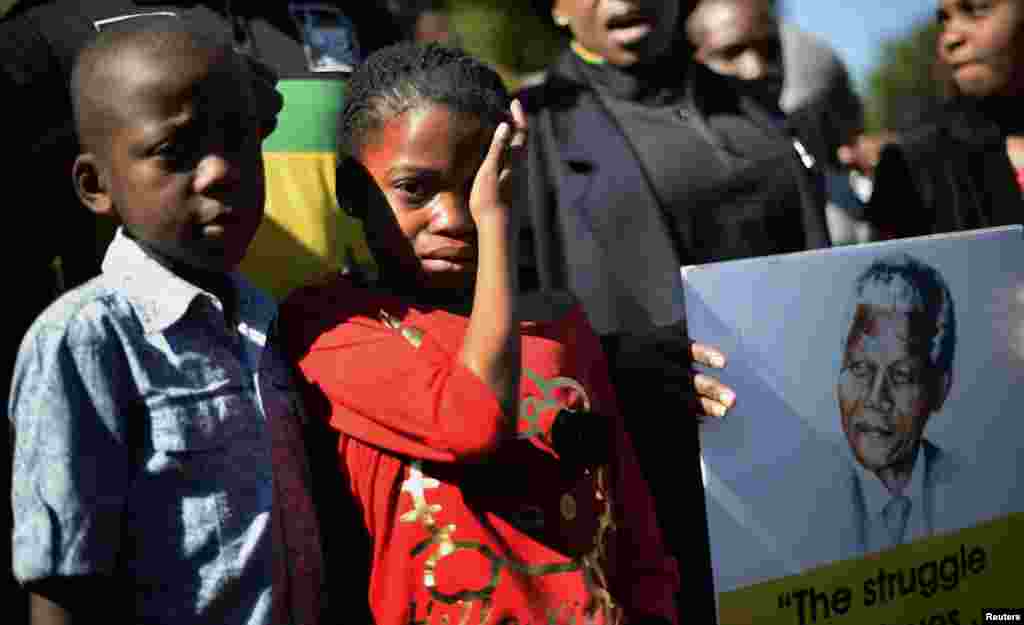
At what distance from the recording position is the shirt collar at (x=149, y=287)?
73.6 inches

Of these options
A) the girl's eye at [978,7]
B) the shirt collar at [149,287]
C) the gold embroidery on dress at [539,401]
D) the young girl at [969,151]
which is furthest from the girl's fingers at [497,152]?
the girl's eye at [978,7]

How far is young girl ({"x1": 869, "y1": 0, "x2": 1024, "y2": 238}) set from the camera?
362 cm

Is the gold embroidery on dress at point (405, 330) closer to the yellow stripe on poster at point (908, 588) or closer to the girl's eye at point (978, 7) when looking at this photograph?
the yellow stripe on poster at point (908, 588)

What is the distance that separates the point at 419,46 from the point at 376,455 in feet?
2.62

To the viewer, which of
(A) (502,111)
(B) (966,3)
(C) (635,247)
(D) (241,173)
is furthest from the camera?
(B) (966,3)

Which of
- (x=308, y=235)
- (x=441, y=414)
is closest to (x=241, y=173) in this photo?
(x=441, y=414)

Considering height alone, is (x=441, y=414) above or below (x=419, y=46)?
below

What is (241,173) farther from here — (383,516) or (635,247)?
(635,247)

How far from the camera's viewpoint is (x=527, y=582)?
206 cm

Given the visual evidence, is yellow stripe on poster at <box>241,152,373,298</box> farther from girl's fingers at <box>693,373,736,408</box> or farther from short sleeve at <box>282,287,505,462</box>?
girl's fingers at <box>693,373,736,408</box>

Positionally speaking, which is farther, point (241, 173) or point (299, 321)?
point (299, 321)

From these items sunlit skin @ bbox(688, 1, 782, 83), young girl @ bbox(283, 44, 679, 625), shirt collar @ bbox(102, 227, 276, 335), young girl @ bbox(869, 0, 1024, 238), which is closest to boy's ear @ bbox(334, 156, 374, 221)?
young girl @ bbox(283, 44, 679, 625)

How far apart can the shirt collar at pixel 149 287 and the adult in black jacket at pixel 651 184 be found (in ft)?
3.85

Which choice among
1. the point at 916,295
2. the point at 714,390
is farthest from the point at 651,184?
the point at 714,390
